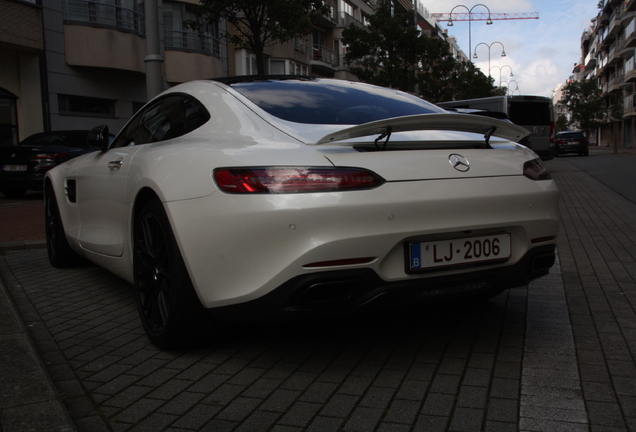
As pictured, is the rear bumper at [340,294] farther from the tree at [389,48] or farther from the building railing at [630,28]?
the building railing at [630,28]

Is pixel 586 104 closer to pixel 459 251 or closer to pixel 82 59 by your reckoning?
pixel 82 59

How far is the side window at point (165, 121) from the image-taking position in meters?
3.64

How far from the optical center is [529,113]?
63.3 ft

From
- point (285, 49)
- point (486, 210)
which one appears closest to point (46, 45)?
point (285, 49)

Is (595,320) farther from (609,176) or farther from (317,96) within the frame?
(609,176)

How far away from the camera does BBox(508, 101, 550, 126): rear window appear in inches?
757

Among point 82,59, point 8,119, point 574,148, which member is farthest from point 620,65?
point 8,119

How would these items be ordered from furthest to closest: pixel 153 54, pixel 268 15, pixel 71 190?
pixel 268 15 → pixel 153 54 → pixel 71 190

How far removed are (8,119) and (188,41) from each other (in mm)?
7692

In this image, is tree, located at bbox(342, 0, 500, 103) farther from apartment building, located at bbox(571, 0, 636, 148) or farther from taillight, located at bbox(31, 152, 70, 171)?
apartment building, located at bbox(571, 0, 636, 148)

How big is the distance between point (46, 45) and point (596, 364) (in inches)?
806

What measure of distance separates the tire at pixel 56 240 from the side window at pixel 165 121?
45.4 inches

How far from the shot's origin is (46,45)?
20203 mm

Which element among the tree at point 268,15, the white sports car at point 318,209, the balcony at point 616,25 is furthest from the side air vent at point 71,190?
the balcony at point 616,25
